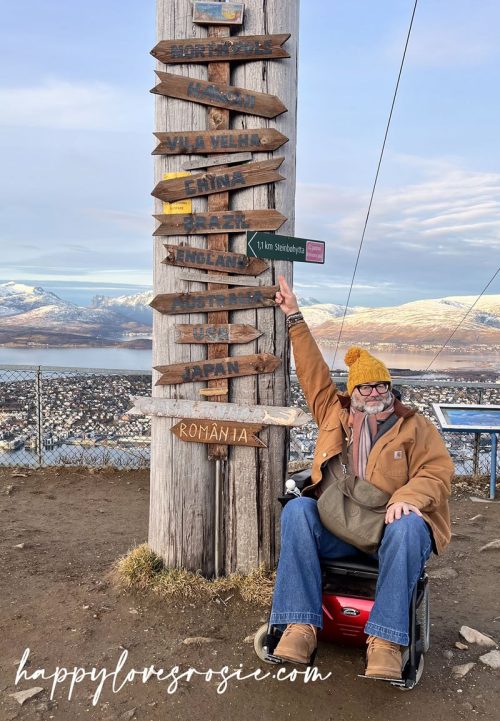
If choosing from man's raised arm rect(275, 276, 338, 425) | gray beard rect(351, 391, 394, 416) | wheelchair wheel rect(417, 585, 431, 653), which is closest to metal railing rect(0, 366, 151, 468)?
man's raised arm rect(275, 276, 338, 425)

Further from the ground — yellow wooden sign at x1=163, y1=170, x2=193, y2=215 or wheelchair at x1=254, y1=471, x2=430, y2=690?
yellow wooden sign at x1=163, y1=170, x2=193, y2=215

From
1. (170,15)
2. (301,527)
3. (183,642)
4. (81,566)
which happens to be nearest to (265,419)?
(301,527)

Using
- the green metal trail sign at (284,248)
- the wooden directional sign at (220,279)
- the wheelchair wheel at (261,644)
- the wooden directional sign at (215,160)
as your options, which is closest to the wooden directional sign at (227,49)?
the wooden directional sign at (215,160)

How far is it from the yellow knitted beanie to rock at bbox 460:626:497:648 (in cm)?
155

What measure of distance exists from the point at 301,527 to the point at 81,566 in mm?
2254

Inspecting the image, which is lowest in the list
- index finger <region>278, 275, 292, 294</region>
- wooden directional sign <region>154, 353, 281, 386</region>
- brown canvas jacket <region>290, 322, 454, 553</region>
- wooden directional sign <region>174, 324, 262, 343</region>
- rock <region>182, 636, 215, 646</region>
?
rock <region>182, 636, 215, 646</region>

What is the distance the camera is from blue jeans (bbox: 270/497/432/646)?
317 cm

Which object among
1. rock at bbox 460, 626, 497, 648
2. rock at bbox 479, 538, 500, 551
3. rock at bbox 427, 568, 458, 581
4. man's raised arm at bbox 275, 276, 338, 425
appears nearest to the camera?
rock at bbox 460, 626, 497, 648

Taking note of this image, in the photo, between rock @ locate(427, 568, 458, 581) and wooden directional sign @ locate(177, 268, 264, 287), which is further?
rock @ locate(427, 568, 458, 581)

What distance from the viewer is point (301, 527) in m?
3.44

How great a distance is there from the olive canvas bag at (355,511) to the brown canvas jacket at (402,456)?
85 millimetres

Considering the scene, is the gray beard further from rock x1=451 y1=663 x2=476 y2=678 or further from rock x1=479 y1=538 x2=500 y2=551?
rock x1=479 y1=538 x2=500 y2=551

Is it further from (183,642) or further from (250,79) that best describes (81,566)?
(250,79)

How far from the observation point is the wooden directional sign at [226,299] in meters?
4.33
